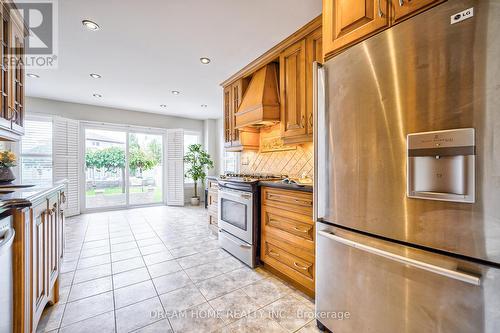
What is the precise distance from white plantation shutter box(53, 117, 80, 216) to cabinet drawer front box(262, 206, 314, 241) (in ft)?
15.2

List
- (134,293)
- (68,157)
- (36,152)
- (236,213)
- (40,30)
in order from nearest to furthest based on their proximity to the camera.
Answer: (134,293), (40,30), (236,213), (36,152), (68,157)

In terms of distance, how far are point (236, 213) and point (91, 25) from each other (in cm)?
249

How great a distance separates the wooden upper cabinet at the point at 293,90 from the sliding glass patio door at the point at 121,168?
4.52 metres

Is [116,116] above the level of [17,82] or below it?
above

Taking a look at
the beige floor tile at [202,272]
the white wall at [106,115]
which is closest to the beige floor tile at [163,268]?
the beige floor tile at [202,272]

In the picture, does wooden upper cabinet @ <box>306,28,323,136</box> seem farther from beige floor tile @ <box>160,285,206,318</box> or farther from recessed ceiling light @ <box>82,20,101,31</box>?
recessed ceiling light @ <box>82,20,101,31</box>

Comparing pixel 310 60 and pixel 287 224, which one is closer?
pixel 287 224

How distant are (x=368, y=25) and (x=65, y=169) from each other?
580cm

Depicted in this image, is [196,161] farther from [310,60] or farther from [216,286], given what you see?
[310,60]

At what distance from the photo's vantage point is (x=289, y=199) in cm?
200

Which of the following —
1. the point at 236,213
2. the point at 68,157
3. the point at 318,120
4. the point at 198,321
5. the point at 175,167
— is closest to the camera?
the point at 318,120

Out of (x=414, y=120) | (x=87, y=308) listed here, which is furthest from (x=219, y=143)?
(x=414, y=120)

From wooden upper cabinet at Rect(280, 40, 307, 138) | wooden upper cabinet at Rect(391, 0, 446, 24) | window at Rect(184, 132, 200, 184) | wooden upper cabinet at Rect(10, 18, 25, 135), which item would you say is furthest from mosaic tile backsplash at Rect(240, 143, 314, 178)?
window at Rect(184, 132, 200, 184)

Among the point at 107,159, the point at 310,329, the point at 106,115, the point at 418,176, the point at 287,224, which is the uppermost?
the point at 106,115
